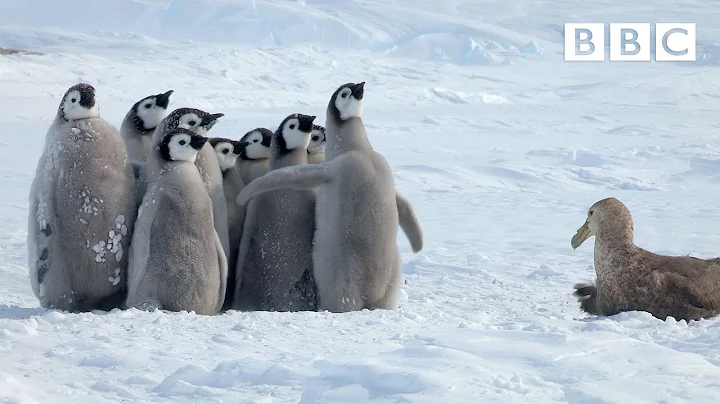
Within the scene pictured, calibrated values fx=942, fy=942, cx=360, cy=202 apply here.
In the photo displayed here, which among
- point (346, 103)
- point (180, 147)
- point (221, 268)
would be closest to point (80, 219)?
point (180, 147)

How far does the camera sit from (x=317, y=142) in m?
5.41

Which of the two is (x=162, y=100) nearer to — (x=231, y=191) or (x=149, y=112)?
(x=149, y=112)

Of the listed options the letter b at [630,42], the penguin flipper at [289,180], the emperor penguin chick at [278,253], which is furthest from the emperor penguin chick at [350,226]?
the letter b at [630,42]

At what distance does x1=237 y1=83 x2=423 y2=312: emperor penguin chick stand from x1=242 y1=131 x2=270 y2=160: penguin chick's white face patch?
25.1 inches

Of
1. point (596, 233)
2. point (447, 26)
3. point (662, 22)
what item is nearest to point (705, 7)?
point (662, 22)

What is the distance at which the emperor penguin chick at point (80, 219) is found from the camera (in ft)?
→ 14.0

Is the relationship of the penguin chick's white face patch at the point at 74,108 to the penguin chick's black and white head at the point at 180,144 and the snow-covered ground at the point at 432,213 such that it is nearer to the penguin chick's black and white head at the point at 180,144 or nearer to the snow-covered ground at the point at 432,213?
the penguin chick's black and white head at the point at 180,144

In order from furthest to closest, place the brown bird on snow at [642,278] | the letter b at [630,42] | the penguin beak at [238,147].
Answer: the letter b at [630,42], the penguin beak at [238,147], the brown bird on snow at [642,278]

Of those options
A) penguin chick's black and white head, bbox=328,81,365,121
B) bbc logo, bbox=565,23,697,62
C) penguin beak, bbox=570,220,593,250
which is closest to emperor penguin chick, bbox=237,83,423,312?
penguin chick's black and white head, bbox=328,81,365,121

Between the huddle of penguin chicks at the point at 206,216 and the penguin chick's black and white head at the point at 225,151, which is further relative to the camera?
the penguin chick's black and white head at the point at 225,151

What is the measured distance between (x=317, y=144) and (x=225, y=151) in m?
0.64

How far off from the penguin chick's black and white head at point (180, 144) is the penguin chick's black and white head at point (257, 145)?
0.86m

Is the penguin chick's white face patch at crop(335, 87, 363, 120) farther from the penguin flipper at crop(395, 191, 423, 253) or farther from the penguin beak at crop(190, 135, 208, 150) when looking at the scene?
the penguin beak at crop(190, 135, 208, 150)

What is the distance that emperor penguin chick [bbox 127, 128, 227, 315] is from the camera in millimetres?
4191
